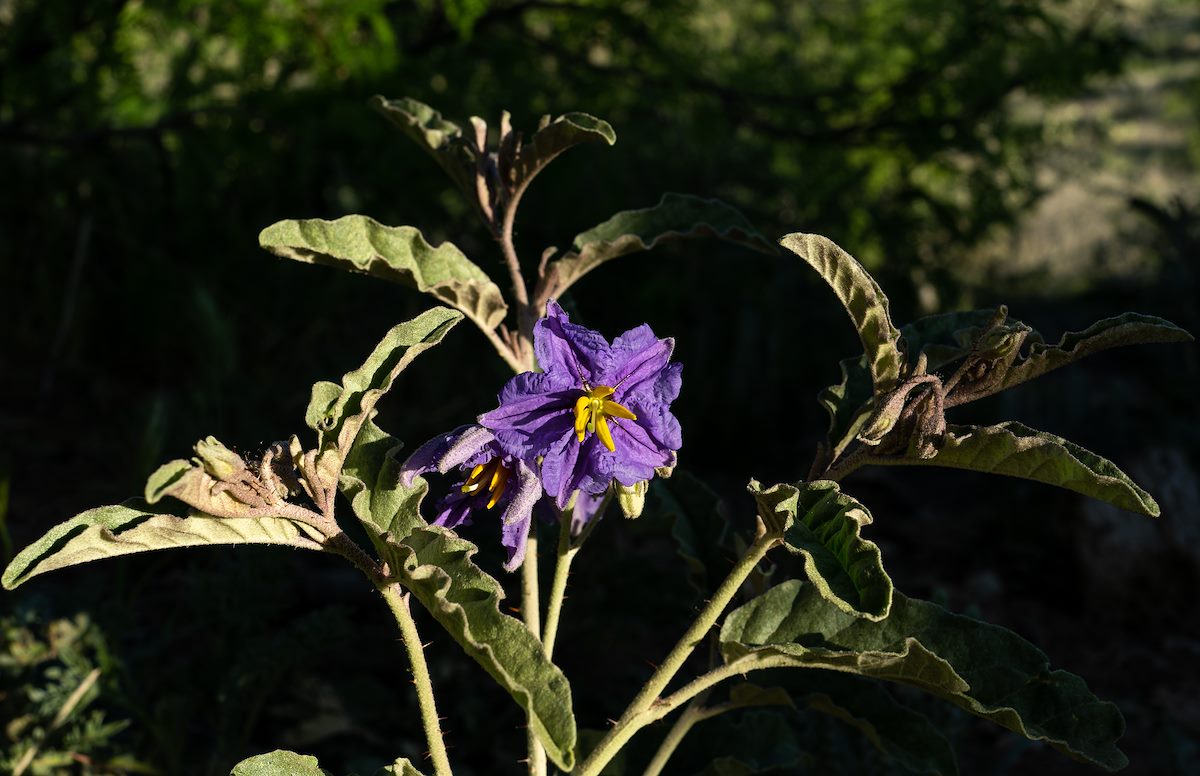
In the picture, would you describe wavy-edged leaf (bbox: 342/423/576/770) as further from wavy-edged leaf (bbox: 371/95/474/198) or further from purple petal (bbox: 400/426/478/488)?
wavy-edged leaf (bbox: 371/95/474/198)

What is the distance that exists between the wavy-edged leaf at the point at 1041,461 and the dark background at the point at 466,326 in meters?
1.24

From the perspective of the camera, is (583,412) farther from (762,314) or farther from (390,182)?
(762,314)

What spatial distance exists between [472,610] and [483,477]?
248mm

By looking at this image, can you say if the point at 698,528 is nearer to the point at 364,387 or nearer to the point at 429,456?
the point at 429,456

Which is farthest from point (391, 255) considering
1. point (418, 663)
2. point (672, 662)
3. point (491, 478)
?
point (672, 662)

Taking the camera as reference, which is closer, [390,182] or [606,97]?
[390,182]

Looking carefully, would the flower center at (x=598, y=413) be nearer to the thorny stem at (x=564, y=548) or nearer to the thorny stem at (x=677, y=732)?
the thorny stem at (x=564, y=548)

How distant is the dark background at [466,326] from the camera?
8.93 feet

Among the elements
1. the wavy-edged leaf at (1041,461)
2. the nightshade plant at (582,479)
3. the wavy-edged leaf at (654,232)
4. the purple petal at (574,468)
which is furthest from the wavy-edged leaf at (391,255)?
the wavy-edged leaf at (1041,461)

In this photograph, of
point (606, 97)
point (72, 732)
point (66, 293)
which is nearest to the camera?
point (72, 732)

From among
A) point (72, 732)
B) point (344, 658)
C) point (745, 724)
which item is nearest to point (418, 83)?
point (344, 658)

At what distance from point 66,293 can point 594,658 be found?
2670 mm

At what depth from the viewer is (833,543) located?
1.32 metres

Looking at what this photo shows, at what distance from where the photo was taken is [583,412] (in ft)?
4.80
